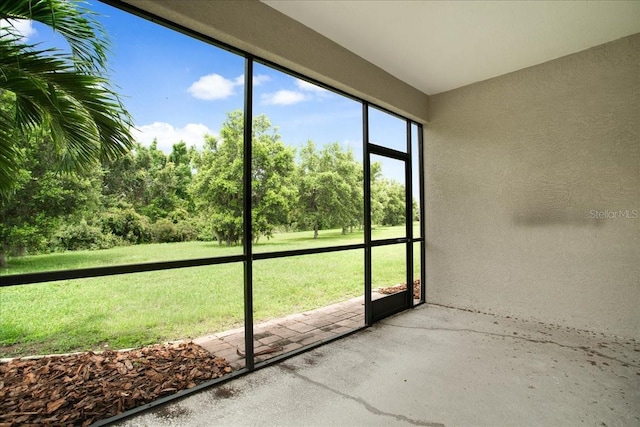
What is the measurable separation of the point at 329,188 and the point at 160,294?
1958 millimetres

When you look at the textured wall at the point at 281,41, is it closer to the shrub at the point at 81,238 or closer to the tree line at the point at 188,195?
the tree line at the point at 188,195

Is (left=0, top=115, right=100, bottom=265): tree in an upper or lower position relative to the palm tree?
lower

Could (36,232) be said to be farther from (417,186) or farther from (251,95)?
(417,186)

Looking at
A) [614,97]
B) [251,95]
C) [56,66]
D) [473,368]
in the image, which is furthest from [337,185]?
[614,97]

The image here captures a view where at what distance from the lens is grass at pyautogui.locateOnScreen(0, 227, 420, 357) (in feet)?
6.93

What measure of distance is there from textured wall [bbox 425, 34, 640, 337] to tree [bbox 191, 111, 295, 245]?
7.64 ft

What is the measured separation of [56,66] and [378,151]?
2852 millimetres

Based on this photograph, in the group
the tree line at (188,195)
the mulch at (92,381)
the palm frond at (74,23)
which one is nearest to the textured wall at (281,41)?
the palm frond at (74,23)

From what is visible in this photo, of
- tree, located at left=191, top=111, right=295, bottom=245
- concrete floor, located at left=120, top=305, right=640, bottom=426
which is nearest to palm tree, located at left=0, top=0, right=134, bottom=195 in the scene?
tree, located at left=191, top=111, right=295, bottom=245

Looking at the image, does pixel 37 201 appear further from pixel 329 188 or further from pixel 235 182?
pixel 329 188

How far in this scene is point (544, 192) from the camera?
3441mm

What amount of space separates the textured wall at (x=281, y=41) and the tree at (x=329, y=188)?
71 cm

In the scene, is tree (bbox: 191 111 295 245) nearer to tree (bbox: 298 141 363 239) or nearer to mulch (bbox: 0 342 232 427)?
tree (bbox: 298 141 363 239)

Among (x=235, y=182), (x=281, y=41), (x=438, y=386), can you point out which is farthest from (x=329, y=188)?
(x=438, y=386)
